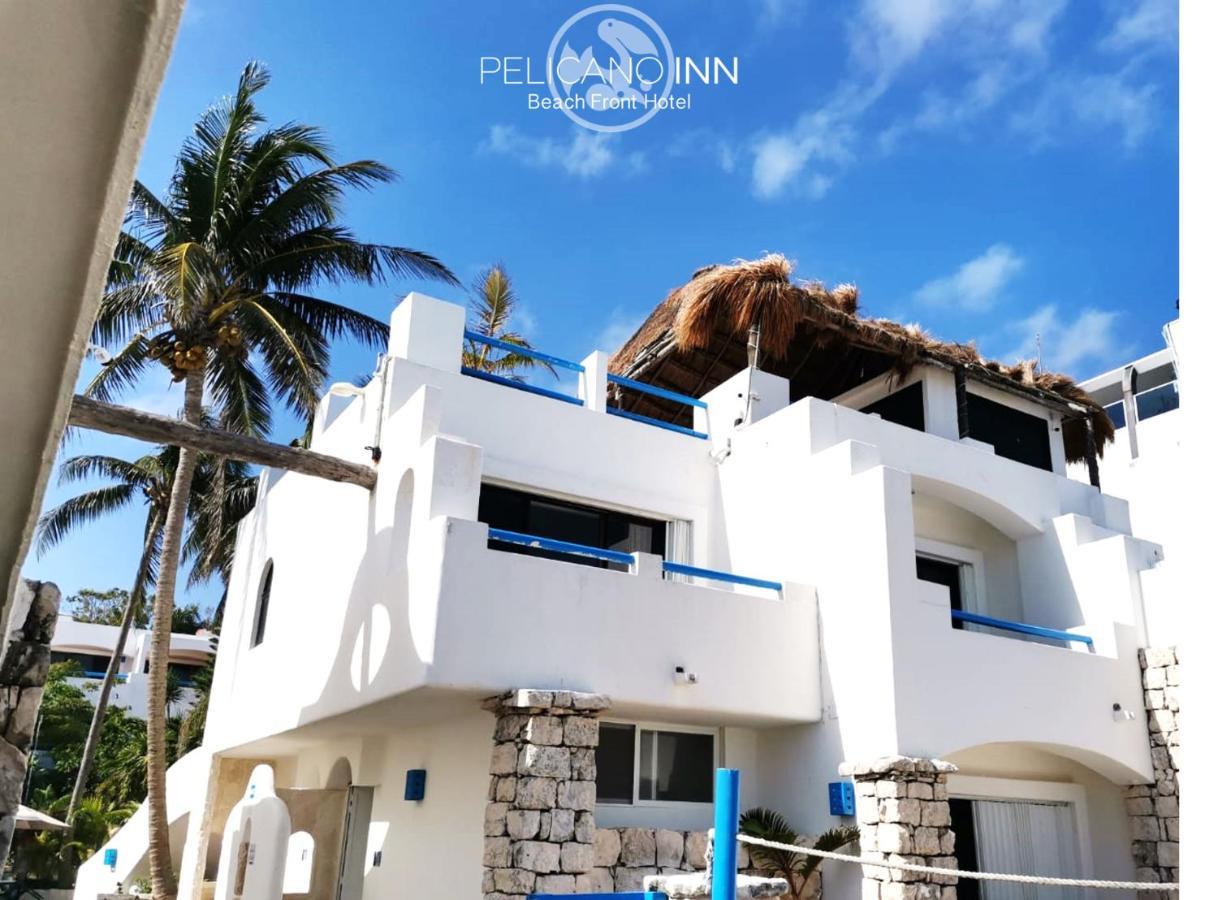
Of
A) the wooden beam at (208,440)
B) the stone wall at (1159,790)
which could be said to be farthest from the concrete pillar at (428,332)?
the stone wall at (1159,790)

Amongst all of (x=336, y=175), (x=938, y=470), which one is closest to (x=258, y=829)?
(x=938, y=470)

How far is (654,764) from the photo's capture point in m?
10.9

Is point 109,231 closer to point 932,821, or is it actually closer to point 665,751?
point 932,821

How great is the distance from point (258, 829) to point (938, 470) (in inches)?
364

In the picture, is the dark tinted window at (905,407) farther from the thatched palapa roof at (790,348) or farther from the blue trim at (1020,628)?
the blue trim at (1020,628)

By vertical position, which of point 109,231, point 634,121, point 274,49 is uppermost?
point 274,49

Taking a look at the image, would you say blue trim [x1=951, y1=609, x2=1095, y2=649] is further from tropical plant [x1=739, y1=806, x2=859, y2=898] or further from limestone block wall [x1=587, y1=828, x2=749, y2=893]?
limestone block wall [x1=587, y1=828, x2=749, y2=893]

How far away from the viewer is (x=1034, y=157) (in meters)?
20.5

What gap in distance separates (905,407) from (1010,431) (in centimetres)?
186

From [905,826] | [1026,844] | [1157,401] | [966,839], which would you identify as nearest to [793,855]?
[905,826]

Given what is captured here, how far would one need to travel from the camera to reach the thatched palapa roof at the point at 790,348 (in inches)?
533

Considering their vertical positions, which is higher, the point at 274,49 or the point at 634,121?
the point at 274,49

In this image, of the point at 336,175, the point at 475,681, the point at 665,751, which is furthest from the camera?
the point at 336,175

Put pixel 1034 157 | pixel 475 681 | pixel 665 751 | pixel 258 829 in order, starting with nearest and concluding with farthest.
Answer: pixel 475 681 < pixel 665 751 < pixel 258 829 < pixel 1034 157
